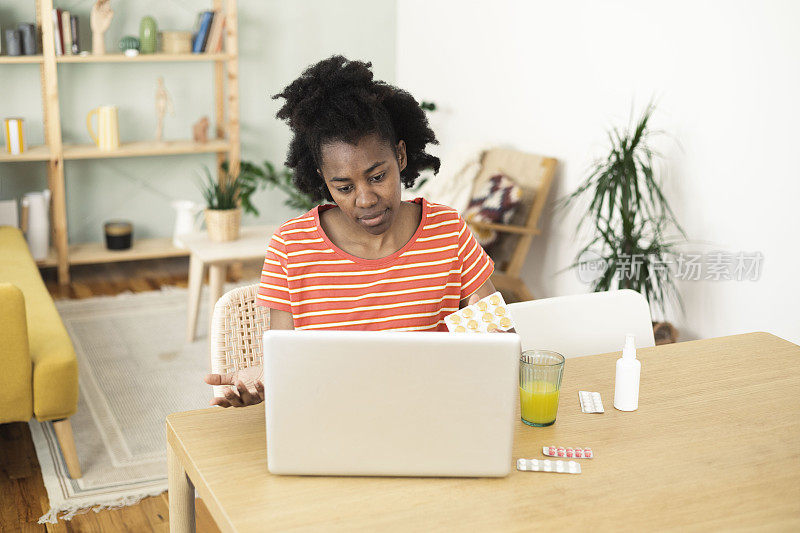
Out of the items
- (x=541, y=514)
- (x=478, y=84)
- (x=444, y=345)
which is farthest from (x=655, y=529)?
(x=478, y=84)

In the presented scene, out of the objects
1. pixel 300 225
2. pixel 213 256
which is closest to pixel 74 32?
pixel 213 256

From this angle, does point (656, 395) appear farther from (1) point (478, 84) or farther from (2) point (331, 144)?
(1) point (478, 84)

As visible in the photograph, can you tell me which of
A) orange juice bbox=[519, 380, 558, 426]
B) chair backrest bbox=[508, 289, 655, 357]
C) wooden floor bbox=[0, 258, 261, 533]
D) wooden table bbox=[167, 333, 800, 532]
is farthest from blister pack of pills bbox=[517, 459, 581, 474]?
wooden floor bbox=[0, 258, 261, 533]

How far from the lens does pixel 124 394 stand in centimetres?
310

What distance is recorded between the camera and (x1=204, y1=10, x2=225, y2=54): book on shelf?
452cm

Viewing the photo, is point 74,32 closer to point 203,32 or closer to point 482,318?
point 203,32

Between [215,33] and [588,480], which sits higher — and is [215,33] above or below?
above

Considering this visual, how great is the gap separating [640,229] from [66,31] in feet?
9.69

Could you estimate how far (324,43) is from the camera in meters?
5.00

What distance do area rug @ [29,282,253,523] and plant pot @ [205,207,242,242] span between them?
0.44 m

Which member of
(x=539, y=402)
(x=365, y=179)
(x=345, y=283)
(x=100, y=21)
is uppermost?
(x=100, y=21)

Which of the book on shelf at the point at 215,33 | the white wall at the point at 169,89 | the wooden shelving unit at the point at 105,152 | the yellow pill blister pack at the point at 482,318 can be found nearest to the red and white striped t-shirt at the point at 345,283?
the yellow pill blister pack at the point at 482,318

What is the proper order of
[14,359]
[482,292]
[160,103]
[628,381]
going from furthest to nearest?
1. [160,103]
2. [14,359]
3. [482,292]
4. [628,381]

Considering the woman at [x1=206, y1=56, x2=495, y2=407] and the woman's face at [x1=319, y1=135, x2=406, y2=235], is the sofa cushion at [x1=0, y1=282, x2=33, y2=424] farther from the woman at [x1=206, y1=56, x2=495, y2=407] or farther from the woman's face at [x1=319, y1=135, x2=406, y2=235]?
the woman's face at [x1=319, y1=135, x2=406, y2=235]
